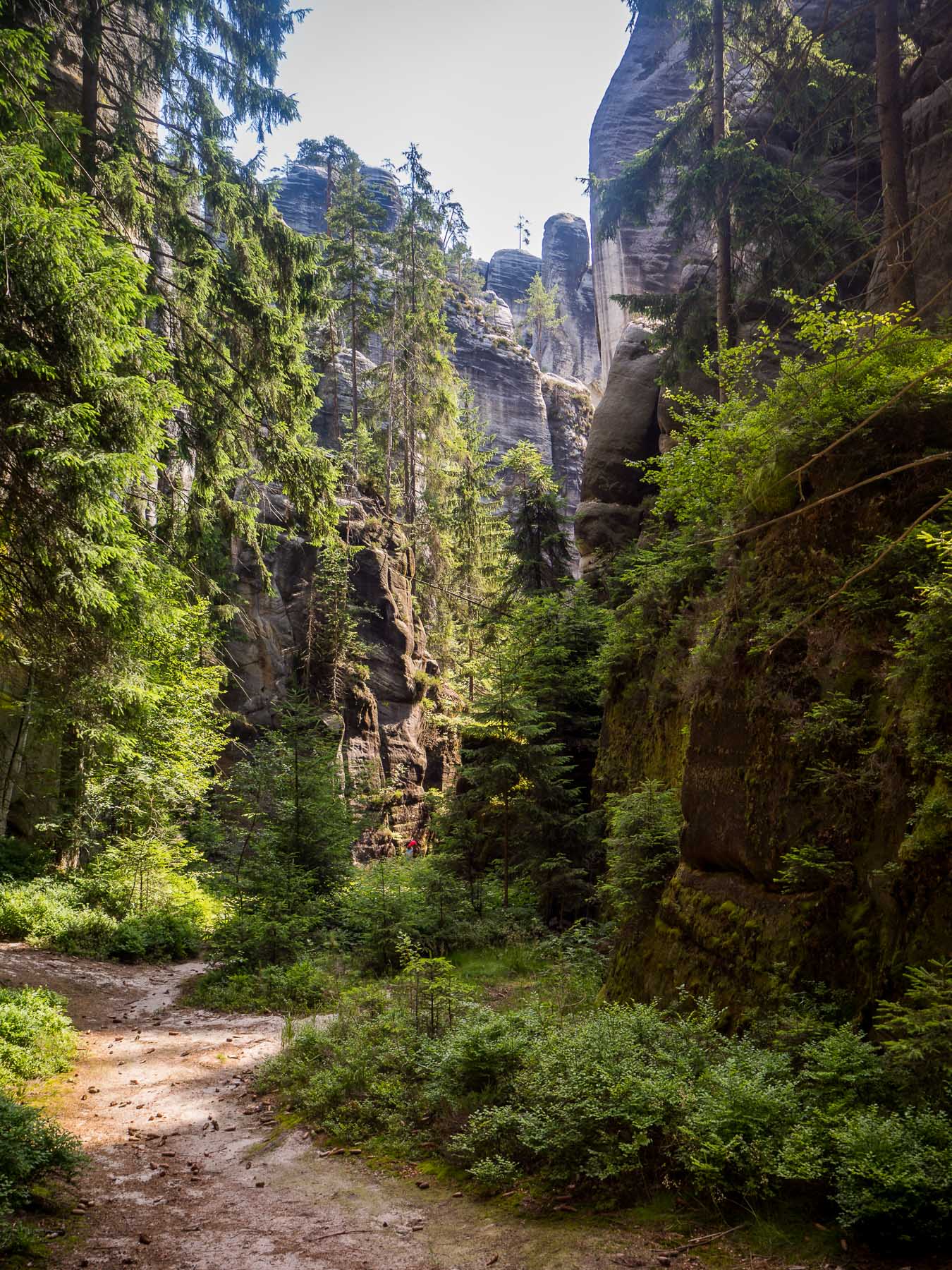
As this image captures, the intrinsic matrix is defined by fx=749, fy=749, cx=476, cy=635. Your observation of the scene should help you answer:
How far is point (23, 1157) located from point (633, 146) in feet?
143

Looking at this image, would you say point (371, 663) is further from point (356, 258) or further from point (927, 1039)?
point (927, 1039)

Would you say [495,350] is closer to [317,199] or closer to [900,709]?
[317,199]

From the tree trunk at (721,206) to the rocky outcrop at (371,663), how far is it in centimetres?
1550

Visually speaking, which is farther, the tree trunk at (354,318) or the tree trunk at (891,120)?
the tree trunk at (354,318)

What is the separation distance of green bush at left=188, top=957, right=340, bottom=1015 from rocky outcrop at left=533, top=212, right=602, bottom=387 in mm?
63114

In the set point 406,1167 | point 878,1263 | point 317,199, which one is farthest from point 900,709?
point 317,199

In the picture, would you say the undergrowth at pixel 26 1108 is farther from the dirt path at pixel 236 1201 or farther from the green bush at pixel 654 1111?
the green bush at pixel 654 1111

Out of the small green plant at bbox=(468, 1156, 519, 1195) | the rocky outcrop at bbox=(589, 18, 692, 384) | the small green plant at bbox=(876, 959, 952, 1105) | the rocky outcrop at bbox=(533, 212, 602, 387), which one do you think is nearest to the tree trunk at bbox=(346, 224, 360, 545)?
the rocky outcrop at bbox=(589, 18, 692, 384)

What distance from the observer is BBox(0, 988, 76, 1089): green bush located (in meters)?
6.35

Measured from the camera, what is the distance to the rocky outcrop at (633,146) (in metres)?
33.5

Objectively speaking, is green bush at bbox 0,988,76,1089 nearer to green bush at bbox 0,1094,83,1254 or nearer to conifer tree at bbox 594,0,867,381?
green bush at bbox 0,1094,83,1254

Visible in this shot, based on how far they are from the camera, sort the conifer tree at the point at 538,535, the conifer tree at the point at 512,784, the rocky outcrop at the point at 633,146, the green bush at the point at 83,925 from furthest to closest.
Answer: the rocky outcrop at the point at 633,146 < the conifer tree at the point at 538,535 < the conifer tree at the point at 512,784 < the green bush at the point at 83,925

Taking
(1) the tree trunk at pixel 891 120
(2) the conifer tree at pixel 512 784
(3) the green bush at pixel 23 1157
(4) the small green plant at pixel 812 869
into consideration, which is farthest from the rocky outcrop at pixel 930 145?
(3) the green bush at pixel 23 1157

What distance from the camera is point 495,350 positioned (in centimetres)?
5562
